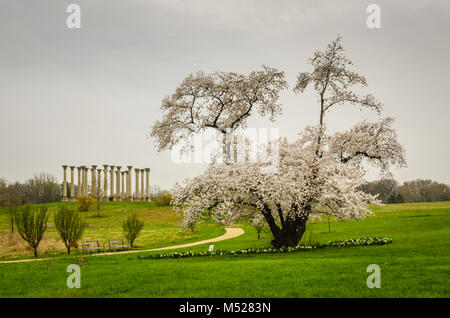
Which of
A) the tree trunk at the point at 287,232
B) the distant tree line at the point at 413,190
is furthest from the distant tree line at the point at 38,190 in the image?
the tree trunk at the point at 287,232

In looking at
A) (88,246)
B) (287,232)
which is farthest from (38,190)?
(287,232)

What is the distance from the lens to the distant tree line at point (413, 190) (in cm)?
10489

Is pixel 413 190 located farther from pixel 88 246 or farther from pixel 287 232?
pixel 88 246

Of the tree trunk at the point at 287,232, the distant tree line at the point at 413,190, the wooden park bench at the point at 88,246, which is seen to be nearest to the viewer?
the tree trunk at the point at 287,232

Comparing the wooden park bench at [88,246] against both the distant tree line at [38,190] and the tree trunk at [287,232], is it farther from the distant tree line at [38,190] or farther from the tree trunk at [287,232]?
the distant tree line at [38,190]

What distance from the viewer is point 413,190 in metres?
110

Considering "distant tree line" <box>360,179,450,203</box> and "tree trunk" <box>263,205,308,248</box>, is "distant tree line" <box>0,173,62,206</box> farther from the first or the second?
"tree trunk" <box>263,205,308,248</box>

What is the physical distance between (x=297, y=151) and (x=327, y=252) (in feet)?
17.7

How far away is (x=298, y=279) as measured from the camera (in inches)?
434

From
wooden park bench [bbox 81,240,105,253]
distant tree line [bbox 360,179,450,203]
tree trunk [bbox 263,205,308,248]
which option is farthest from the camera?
distant tree line [bbox 360,179,450,203]

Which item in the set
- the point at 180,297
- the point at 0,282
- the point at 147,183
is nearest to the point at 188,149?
the point at 0,282

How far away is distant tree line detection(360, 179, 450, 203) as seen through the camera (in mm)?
104887

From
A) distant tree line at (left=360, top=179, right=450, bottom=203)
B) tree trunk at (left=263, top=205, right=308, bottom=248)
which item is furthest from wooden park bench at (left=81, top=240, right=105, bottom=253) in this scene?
→ distant tree line at (left=360, top=179, right=450, bottom=203)
